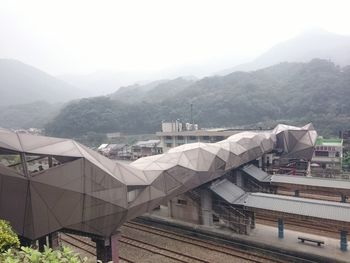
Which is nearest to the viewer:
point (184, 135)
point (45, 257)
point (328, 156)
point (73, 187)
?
point (45, 257)

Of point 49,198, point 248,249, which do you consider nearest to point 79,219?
point 49,198

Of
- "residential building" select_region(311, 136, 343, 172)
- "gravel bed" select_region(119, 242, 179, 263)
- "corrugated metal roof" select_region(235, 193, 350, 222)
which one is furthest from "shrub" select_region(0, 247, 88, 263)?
"residential building" select_region(311, 136, 343, 172)

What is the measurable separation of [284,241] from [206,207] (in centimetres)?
709

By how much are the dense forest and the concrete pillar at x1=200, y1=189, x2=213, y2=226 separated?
7154 centimetres

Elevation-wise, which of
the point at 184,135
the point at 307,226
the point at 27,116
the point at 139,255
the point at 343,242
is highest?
the point at 27,116

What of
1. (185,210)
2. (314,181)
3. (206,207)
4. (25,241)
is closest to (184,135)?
(314,181)

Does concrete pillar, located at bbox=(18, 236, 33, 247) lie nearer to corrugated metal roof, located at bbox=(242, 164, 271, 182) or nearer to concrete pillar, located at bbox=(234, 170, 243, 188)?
concrete pillar, located at bbox=(234, 170, 243, 188)

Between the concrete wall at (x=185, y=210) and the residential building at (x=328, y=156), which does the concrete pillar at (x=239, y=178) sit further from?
the residential building at (x=328, y=156)

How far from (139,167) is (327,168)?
141ft

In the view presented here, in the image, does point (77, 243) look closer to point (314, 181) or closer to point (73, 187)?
point (73, 187)

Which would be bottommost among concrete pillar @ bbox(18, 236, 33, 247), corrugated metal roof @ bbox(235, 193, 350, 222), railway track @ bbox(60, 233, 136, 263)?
railway track @ bbox(60, 233, 136, 263)

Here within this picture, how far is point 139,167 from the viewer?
23.0 meters

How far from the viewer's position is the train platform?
20.4 m

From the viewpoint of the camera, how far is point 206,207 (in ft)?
88.7
